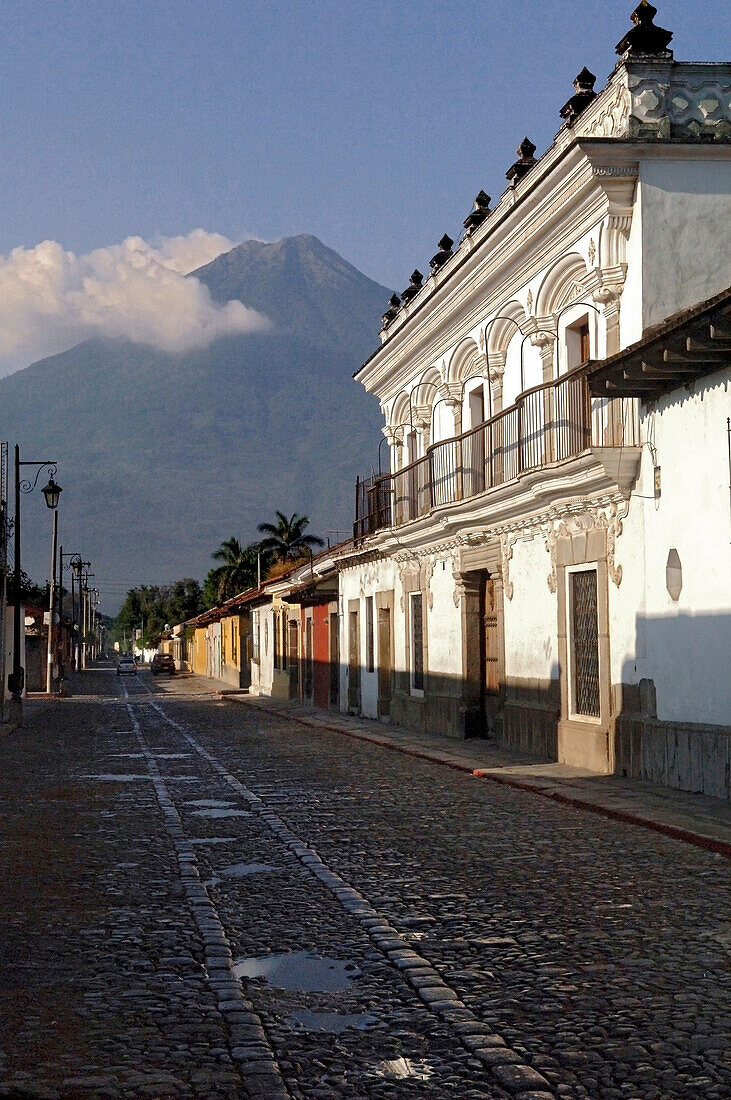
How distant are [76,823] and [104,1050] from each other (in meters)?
7.17

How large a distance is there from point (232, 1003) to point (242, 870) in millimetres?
3634

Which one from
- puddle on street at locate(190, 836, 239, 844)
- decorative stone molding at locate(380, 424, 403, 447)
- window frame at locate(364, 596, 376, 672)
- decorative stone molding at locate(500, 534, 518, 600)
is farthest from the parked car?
puddle on street at locate(190, 836, 239, 844)

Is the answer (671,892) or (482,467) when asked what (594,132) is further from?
(671,892)

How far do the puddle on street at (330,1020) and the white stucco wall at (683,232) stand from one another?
11.0m

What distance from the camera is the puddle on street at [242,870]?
356 inches

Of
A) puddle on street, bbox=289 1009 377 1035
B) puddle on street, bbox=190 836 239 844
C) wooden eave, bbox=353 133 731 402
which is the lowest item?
puddle on street, bbox=190 836 239 844

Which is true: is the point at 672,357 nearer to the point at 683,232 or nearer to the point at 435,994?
the point at 683,232

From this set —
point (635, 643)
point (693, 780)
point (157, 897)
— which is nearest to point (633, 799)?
point (693, 780)

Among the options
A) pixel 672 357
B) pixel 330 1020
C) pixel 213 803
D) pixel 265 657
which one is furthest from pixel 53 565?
pixel 330 1020

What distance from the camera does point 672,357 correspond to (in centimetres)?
1252

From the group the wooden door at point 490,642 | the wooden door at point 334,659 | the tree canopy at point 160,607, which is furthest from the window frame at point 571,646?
the tree canopy at point 160,607

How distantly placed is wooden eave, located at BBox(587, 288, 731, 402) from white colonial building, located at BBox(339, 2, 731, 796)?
0.04 meters

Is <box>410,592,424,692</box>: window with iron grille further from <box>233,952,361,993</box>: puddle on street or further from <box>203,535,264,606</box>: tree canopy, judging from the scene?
<box>203,535,264,606</box>: tree canopy

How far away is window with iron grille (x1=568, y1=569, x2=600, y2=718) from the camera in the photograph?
1677 centimetres
